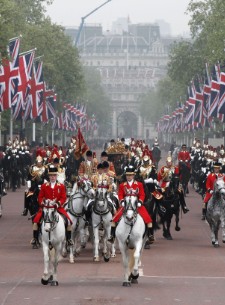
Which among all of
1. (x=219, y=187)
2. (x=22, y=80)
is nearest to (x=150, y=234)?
Answer: (x=219, y=187)

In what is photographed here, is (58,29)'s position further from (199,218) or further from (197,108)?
(199,218)

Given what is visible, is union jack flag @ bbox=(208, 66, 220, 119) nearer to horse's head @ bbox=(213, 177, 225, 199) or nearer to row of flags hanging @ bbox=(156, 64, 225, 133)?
row of flags hanging @ bbox=(156, 64, 225, 133)

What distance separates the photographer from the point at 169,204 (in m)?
33.4

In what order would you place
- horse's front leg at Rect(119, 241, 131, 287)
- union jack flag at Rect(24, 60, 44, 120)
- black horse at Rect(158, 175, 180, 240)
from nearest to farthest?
horse's front leg at Rect(119, 241, 131, 287) < black horse at Rect(158, 175, 180, 240) < union jack flag at Rect(24, 60, 44, 120)

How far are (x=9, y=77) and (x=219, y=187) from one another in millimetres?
31946

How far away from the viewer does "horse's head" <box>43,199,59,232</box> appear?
74.4 feet

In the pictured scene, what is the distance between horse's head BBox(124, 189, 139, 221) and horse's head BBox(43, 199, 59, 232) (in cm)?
119

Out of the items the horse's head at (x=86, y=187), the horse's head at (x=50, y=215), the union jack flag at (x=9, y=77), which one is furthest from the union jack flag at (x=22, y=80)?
the horse's head at (x=50, y=215)

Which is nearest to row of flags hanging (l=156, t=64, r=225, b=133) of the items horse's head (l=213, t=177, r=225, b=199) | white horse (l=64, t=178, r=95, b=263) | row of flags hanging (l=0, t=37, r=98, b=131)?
row of flags hanging (l=0, t=37, r=98, b=131)

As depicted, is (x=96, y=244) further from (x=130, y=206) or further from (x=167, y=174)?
(x=167, y=174)

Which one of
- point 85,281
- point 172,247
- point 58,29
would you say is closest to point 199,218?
point 172,247

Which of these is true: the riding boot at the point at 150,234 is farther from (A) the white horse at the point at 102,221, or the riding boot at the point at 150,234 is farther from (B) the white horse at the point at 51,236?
(B) the white horse at the point at 51,236

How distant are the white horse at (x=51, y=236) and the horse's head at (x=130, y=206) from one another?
1.15 meters

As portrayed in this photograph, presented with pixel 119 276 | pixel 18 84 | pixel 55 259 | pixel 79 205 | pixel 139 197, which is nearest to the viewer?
pixel 55 259
